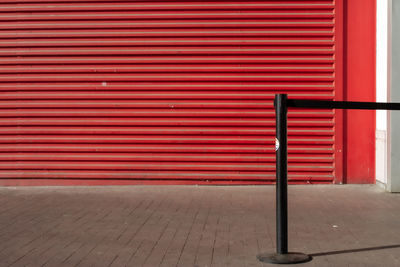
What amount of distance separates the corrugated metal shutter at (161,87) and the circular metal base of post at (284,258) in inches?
187

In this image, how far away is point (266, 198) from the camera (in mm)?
9023

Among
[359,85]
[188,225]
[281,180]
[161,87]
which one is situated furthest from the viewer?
[161,87]

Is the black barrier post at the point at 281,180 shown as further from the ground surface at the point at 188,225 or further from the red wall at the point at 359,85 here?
the red wall at the point at 359,85

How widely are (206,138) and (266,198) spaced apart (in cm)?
171

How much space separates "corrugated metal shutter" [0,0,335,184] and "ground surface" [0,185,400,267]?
1.43ft

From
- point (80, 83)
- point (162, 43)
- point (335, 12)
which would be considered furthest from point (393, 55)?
point (80, 83)

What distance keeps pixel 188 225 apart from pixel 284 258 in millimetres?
1887

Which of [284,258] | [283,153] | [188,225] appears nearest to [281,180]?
[283,153]

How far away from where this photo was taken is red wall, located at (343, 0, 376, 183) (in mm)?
10070

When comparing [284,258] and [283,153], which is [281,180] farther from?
[284,258]

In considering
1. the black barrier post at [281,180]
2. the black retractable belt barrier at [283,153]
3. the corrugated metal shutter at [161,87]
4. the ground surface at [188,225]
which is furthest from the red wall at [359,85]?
the black barrier post at [281,180]

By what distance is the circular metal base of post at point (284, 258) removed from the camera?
5.26 meters

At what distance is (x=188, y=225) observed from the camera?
7.00 meters

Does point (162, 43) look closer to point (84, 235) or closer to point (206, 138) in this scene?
point (206, 138)
